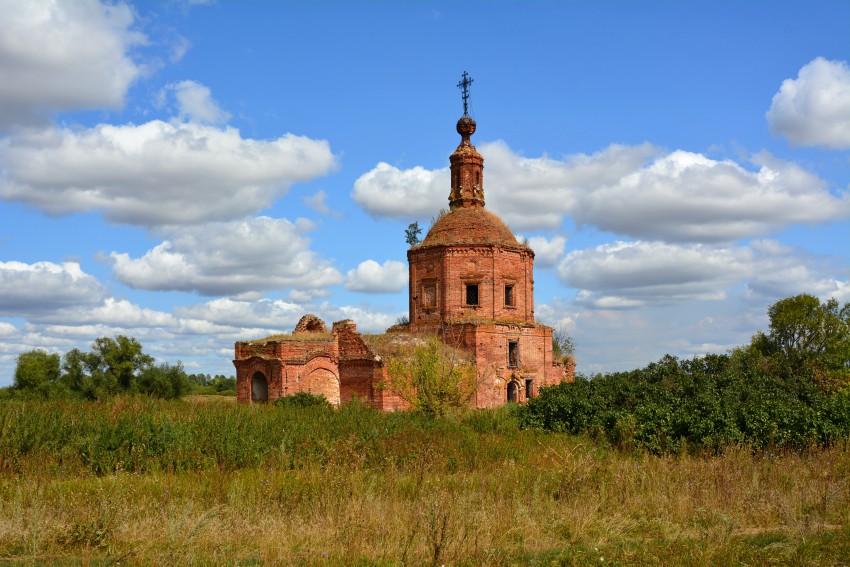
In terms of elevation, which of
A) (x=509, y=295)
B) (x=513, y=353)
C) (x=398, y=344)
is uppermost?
(x=509, y=295)

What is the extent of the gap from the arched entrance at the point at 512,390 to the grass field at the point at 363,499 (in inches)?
703

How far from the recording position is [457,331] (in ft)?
104

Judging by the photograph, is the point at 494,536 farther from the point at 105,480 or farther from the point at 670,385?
the point at 670,385

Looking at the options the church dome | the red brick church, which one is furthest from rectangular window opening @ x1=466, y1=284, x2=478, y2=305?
the church dome

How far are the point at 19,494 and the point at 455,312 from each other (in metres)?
25.1

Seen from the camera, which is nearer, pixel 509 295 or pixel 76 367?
pixel 509 295

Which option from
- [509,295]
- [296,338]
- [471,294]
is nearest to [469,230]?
[471,294]

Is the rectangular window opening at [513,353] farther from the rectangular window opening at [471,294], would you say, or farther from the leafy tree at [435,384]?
the leafy tree at [435,384]

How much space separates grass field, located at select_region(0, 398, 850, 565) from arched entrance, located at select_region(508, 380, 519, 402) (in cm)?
1786

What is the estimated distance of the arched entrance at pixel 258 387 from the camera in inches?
1242

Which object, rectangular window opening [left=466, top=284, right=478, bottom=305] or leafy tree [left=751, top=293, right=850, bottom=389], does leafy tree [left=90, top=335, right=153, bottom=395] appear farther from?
leafy tree [left=751, top=293, right=850, bottom=389]

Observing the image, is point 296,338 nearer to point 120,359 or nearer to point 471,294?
point 471,294

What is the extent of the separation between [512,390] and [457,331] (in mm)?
3789

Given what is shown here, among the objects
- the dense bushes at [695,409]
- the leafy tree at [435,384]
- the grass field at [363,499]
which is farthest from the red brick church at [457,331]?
the grass field at [363,499]
